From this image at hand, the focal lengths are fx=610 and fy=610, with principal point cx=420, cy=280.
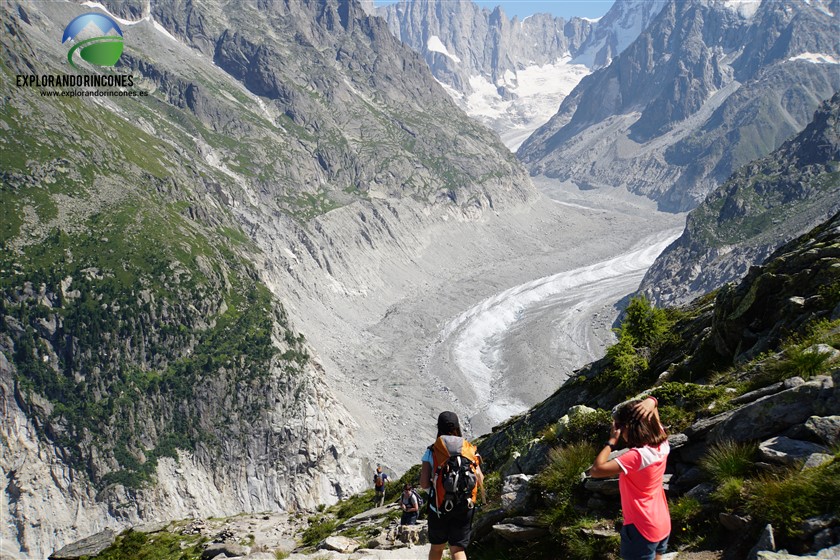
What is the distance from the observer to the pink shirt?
8.57m

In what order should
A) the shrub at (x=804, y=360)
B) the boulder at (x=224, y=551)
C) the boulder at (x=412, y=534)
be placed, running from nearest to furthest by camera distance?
the shrub at (x=804, y=360) → the boulder at (x=412, y=534) → the boulder at (x=224, y=551)

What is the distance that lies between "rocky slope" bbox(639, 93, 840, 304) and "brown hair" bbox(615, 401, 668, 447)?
563ft

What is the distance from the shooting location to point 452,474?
10953 mm

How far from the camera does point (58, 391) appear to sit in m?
92.1

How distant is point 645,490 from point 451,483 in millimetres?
3543

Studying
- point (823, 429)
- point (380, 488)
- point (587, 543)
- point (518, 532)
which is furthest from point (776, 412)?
point (380, 488)

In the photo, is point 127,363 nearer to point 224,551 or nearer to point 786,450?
point 224,551

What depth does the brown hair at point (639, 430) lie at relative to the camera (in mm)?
8508

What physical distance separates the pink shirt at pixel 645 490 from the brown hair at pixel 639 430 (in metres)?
0.09

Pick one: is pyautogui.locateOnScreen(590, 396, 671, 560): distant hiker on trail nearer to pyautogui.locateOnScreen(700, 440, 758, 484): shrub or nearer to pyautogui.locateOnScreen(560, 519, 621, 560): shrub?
pyautogui.locateOnScreen(560, 519, 621, 560): shrub

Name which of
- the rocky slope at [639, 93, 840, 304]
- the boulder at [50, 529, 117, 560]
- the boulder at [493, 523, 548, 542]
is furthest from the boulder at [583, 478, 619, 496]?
the rocky slope at [639, 93, 840, 304]

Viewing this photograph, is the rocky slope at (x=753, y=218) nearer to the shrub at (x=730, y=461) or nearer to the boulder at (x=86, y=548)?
the boulder at (x=86, y=548)

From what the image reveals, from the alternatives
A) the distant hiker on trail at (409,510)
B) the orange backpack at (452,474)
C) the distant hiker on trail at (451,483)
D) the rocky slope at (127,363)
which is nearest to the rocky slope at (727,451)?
the distant hiker on trail at (409,510)

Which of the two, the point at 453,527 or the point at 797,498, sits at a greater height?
the point at 453,527
